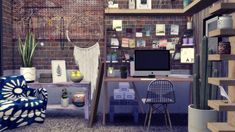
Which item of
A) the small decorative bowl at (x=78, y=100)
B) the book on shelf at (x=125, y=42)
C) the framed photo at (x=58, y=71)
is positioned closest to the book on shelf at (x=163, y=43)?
the book on shelf at (x=125, y=42)

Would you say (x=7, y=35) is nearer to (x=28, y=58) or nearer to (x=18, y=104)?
(x=28, y=58)

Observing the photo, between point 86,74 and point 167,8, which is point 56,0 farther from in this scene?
point 167,8

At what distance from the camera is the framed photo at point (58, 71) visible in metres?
5.46

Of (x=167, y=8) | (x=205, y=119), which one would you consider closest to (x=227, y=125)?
(x=205, y=119)

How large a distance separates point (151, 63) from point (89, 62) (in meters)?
1.22

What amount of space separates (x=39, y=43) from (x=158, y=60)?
7.67 feet

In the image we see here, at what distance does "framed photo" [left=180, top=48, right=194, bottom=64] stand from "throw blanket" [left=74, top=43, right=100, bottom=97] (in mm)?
1575

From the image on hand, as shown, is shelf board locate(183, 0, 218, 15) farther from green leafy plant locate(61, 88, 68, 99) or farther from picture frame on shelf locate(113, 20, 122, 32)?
green leafy plant locate(61, 88, 68, 99)

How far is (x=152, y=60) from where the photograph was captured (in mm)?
5270

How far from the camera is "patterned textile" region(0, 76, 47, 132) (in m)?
3.96

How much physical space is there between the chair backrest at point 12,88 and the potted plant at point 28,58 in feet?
1.92

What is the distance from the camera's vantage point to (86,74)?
18.7 feet

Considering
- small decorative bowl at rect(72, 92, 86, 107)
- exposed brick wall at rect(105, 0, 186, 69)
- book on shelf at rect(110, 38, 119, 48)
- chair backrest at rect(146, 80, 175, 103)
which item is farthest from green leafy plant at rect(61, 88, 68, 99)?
chair backrest at rect(146, 80, 175, 103)

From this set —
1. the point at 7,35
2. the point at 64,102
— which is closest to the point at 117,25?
the point at 64,102
